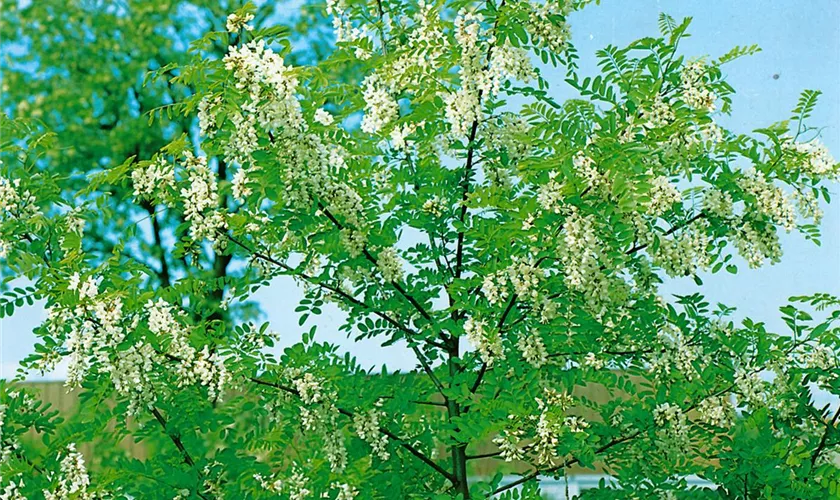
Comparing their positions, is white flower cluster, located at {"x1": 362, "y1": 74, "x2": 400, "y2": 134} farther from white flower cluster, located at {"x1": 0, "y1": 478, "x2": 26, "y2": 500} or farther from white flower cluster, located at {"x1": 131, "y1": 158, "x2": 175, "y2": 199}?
white flower cluster, located at {"x1": 0, "y1": 478, "x2": 26, "y2": 500}

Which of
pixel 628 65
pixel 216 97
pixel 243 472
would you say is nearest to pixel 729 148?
pixel 628 65

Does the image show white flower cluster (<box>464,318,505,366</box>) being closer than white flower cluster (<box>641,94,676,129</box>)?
Yes

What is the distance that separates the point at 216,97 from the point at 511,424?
42.8 inches

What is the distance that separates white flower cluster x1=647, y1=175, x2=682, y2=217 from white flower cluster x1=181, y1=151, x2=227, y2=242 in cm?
113

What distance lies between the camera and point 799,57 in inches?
190

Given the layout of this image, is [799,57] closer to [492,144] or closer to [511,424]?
[492,144]

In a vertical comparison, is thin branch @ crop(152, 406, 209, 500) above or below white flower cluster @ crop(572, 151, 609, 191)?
below

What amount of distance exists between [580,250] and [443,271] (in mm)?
597

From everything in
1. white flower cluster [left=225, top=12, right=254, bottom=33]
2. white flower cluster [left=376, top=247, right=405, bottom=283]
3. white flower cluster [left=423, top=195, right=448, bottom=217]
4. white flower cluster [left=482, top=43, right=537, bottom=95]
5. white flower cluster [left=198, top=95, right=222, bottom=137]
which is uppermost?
white flower cluster [left=225, top=12, right=254, bottom=33]

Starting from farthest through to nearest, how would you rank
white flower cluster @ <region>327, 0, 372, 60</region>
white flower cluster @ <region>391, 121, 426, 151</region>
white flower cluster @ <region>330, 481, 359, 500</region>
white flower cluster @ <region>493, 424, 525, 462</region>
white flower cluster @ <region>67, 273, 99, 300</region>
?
white flower cluster @ <region>327, 0, 372, 60</region>
white flower cluster @ <region>391, 121, 426, 151</region>
white flower cluster @ <region>330, 481, 359, 500</region>
white flower cluster @ <region>493, 424, 525, 462</region>
white flower cluster @ <region>67, 273, 99, 300</region>

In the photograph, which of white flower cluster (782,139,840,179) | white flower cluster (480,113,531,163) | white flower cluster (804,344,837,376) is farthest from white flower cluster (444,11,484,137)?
white flower cluster (804,344,837,376)

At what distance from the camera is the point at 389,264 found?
8.42ft

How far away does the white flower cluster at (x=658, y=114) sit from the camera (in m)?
2.52

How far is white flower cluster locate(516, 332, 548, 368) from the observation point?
243cm
